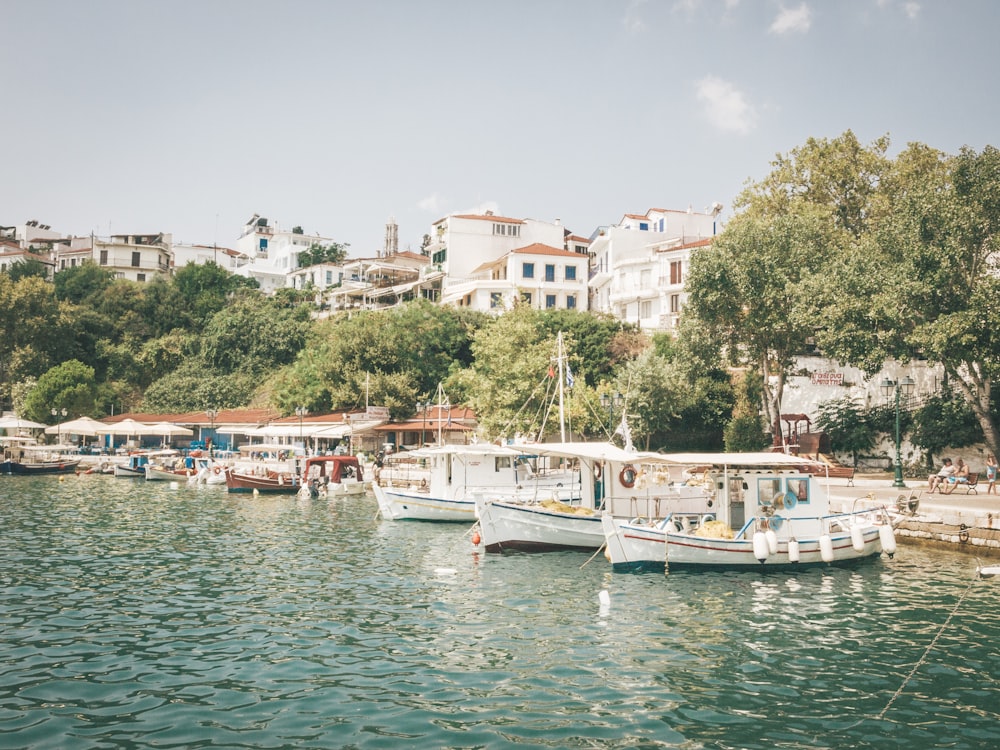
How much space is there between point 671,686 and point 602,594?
17.9 ft

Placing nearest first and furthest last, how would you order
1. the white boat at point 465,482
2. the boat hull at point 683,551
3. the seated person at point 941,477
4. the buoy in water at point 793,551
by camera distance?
1. the boat hull at point 683,551
2. the buoy in water at point 793,551
3. the seated person at point 941,477
4. the white boat at point 465,482

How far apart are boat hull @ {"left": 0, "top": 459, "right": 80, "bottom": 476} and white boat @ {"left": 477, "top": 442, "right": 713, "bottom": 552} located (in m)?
39.5

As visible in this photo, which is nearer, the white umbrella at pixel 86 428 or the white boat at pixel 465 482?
the white boat at pixel 465 482

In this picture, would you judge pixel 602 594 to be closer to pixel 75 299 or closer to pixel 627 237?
pixel 627 237

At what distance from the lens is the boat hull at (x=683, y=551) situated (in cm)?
1928

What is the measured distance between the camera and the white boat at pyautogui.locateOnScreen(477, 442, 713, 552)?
22.4m

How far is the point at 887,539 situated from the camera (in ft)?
66.9

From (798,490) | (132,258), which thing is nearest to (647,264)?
(798,490)

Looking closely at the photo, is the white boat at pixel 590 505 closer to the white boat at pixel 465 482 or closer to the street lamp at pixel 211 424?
the white boat at pixel 465 482

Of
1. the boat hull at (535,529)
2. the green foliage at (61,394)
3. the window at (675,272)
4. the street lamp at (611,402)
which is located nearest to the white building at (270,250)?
the green foliage at (61,394)

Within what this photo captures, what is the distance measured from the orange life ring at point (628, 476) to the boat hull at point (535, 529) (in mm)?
1740

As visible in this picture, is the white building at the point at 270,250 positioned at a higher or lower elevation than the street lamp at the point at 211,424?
higher

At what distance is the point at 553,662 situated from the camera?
12242 mm

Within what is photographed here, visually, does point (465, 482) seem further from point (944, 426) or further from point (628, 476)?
point (944, 426)
